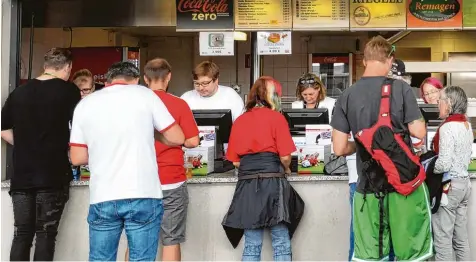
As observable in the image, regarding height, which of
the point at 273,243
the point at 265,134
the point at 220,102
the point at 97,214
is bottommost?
the point at 273,243

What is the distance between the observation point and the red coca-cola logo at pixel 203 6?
20.1ft

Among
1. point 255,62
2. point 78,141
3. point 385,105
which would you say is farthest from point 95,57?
point 385,105

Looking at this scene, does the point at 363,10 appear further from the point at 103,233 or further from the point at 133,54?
the point at 103,233

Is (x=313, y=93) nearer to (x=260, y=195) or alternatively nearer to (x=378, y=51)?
(x=260, y=195)

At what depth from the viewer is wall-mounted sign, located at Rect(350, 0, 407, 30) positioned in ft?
20.0

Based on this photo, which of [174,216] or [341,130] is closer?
[341,130]

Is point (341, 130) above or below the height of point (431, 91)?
below

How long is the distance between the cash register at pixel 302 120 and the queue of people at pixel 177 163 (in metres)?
0.51

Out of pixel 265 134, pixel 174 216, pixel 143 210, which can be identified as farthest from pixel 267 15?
pixel 143 210

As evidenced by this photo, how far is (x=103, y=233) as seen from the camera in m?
2.79

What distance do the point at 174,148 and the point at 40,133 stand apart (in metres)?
0.81

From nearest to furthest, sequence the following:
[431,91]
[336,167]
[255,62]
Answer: [336,167], [431,91], [255,62]

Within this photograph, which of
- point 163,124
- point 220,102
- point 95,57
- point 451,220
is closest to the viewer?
point 163,124

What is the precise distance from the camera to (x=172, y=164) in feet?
11.6
